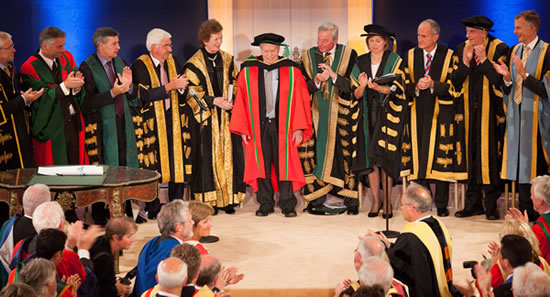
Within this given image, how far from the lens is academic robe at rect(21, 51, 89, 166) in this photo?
7422 millimetres

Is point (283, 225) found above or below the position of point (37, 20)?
below

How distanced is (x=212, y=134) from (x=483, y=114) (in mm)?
2822

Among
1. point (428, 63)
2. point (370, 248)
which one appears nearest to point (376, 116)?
point (428, 63)

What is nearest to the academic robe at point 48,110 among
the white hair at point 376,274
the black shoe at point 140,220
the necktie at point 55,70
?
the necktie at point 55,70

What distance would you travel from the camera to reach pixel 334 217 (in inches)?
311

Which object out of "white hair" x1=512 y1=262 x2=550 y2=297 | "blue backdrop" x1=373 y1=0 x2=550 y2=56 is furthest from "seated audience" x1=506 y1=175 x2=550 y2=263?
"blue backdrop" x1=373 y1=0 x2=550 y2=56

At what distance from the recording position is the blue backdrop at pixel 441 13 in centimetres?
893

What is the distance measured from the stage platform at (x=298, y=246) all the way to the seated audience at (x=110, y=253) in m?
1.09

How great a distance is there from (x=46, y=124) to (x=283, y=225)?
8.33 ft

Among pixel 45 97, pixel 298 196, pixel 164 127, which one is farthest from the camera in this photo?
pixel 298 196

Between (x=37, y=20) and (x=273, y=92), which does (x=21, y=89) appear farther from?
(x=273, y=92)

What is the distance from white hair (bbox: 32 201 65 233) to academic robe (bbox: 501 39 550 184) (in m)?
4.69

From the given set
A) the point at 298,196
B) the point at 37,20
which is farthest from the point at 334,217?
the point at 37,20

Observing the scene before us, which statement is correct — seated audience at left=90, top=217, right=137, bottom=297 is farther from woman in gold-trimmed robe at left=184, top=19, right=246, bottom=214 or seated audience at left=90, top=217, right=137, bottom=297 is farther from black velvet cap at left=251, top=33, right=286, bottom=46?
black velvet cap at left=251, top=33, right=286, bottom=46
